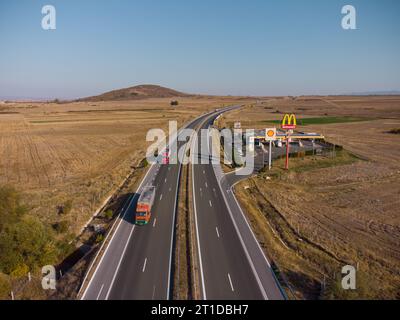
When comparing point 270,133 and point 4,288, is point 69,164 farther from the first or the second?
point 4,288

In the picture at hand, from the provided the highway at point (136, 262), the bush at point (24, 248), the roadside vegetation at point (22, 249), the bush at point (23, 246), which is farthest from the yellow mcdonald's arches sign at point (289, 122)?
the bush at point (24, 248)

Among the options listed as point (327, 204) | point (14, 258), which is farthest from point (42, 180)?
point (327, 204)

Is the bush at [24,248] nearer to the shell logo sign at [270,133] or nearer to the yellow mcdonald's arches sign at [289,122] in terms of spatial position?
the yellow mcdonald's arches sign at [289,122]

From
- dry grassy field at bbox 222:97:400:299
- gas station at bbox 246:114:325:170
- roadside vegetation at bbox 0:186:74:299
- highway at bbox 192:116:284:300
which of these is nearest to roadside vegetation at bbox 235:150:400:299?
dry grassy field at bbox 222:97:400:299

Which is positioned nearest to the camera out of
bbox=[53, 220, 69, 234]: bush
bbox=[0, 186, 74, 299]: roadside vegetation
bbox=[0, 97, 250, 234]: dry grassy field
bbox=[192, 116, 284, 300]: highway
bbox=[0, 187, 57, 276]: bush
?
bbox=[192, 116, 284, 300]: highway

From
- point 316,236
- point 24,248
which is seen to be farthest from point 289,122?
point 24,248

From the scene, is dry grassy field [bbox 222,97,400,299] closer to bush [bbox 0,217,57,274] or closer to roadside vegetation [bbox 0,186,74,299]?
roadside vegetation [bbox 0,186,74,299]
